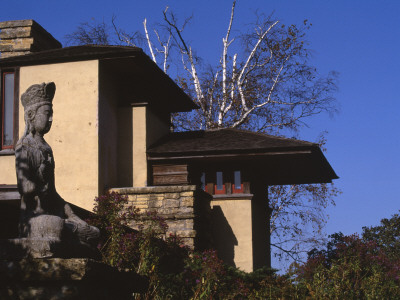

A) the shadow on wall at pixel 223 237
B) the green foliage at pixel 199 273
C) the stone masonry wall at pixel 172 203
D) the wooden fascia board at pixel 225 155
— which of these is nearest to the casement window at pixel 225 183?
the shadow on wall at pixel 223 237

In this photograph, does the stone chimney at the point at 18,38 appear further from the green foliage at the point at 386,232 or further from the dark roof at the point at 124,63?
the green foliage at the point at 386,232

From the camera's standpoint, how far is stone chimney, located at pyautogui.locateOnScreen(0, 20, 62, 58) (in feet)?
58.1

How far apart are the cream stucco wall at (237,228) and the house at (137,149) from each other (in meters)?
0.02

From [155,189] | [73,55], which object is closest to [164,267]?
[155,189]

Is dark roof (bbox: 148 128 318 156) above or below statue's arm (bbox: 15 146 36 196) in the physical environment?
above

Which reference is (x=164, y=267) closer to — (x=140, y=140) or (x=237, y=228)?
(x=237, y=228)

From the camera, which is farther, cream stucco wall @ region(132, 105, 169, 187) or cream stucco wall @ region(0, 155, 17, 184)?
cream stucco wall @ region(132, 105, 169, 187)

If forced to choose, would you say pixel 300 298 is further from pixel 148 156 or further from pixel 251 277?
pixel 148 156

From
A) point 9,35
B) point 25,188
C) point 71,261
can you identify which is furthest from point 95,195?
point 71,261

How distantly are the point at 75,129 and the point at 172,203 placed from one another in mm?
2600

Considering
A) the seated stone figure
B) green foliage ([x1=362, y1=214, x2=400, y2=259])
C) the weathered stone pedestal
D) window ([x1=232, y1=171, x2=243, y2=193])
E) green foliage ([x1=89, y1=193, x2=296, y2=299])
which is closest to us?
the weathered stone pedestal

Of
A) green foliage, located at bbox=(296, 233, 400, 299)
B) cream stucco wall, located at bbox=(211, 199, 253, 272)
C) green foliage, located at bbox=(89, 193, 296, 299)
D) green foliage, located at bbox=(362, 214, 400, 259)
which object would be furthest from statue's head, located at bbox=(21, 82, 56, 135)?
green foliage, located at bbox=(362, 214, 400, 259)

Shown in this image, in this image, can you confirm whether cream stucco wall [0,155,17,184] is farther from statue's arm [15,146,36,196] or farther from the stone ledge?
statue's arm [15,146,36,196]

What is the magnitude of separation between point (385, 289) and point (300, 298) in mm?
2062
